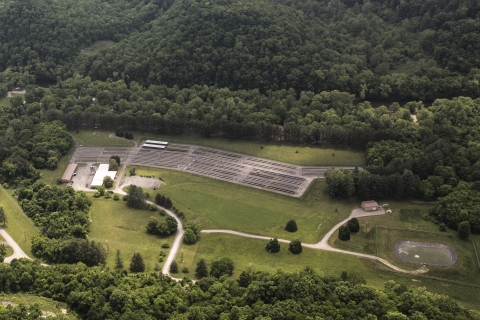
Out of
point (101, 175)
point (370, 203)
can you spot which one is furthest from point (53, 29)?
point (370, 203)

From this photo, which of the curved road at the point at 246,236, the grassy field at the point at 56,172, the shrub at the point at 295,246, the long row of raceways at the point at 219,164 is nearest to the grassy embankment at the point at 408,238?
the curved road at the point at 246,236

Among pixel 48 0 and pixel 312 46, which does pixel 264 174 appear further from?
pixel 48 0

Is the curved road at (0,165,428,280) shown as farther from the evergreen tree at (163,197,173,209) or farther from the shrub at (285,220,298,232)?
the shrub at (285,220,298,232)

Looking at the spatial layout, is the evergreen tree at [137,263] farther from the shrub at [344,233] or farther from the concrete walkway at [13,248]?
the shrub at [344,233]

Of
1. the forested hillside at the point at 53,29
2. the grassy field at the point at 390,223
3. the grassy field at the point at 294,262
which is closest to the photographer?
the grassy field at the point at 294,262

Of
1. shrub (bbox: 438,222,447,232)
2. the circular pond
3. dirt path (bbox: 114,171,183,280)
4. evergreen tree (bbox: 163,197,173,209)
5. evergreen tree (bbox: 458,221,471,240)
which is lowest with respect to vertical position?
the circular pond

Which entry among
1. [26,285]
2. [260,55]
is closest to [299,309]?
[26,285]

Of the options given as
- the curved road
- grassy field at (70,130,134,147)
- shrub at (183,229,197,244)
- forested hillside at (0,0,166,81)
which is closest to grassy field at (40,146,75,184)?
grassy field at (70,130,134,147)
